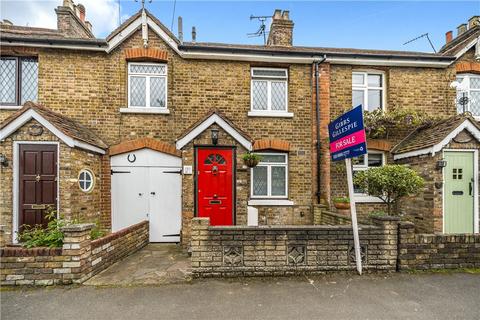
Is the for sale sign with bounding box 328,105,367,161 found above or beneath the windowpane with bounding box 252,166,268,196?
above

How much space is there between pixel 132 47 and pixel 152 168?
12.1 feet

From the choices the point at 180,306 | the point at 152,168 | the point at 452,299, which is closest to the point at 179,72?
the point at 152,168

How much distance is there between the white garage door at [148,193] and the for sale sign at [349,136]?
459 centimetres

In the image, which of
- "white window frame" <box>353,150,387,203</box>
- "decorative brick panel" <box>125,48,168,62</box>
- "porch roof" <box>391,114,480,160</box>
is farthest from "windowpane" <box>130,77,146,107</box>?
"porch roof" <box>391,114,480,160</box>

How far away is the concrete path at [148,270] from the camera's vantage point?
4.66 meters

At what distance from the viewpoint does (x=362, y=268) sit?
491 cm

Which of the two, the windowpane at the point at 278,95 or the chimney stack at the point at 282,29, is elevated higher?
the chimney stack at the point at 282,29

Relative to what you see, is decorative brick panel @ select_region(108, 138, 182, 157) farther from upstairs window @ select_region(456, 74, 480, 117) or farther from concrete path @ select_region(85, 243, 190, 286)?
upstairs window @ select_region(456, 74, 480, 117)

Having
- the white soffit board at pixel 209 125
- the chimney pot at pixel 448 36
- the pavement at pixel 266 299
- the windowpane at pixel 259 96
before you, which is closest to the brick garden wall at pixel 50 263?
the pavement at pixel 266 299

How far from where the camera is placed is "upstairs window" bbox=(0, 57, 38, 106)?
7559 millimetres

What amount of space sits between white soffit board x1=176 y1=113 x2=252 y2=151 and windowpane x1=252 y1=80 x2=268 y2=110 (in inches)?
58.4

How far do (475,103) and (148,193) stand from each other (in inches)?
433

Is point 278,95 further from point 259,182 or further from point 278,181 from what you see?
point 259,182

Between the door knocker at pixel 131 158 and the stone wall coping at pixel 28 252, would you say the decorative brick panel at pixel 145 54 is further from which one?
the stone wall coping at pixel 28 252
